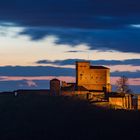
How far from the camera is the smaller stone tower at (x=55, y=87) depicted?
6442 inches

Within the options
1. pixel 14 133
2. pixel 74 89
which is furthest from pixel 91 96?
pixel 14 133

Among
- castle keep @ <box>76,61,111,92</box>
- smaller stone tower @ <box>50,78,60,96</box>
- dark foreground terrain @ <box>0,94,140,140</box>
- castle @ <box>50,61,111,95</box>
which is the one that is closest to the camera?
dark foreground terrain @ <box>0,94,140,140</box>

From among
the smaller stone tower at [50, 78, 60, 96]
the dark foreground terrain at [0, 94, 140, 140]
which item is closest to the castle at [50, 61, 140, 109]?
the smaller stone tower at [50, 78, 60, 96]

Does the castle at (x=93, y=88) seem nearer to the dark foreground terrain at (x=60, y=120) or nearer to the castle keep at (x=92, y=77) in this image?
the castle keep at (x=92, y=77)

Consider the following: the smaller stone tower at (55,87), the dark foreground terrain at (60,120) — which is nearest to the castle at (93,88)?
the smaller stone tower at (55,87)

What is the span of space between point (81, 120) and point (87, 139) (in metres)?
8.76

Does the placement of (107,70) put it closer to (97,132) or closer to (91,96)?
(91,96)

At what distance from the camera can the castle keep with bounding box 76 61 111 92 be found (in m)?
172

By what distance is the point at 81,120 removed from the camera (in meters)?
156

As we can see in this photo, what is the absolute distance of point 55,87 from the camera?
16438cm

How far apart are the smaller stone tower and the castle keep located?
7.44 meters

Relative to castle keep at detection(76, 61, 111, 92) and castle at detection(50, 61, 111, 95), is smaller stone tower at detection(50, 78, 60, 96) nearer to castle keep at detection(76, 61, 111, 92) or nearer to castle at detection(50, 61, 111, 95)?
castle at detection(50, 61, 111, 95)

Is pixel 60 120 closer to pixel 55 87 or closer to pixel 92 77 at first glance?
pixel 55 87

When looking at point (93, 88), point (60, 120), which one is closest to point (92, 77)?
point (93, 88)
